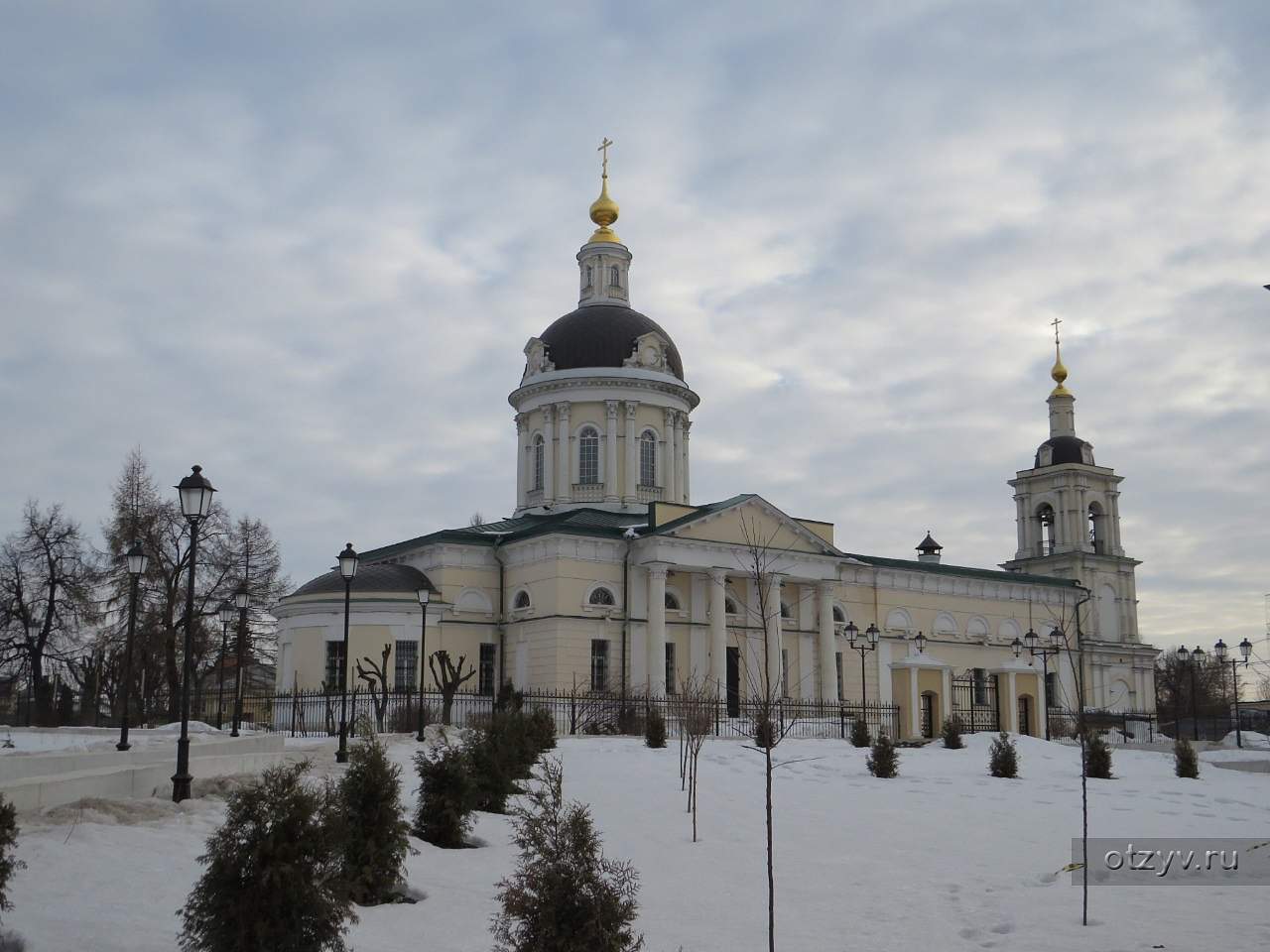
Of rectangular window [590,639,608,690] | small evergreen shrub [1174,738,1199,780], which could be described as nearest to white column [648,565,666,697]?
rectangular window [590,639,608,690]

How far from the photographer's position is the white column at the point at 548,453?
4672cm

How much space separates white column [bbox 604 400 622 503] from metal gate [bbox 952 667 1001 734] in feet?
47.8

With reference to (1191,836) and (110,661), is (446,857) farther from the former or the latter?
(110,661)

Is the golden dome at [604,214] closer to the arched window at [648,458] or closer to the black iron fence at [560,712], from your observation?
the arched window at [648,458]

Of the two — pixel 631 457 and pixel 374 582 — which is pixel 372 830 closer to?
pixel 374 582

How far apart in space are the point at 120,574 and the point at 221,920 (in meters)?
38.0

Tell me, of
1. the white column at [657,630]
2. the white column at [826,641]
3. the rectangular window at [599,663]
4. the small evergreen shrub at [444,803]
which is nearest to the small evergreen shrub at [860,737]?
the white column at [657,630]

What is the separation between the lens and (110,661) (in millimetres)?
45625

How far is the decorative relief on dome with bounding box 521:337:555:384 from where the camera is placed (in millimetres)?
47875

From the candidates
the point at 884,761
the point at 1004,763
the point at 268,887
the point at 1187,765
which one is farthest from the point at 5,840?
the point at 1187,765

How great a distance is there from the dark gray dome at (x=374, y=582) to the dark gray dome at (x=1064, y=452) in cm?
3449

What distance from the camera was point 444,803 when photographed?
46.2 feet

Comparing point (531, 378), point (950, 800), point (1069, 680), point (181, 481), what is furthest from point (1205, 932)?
point (1069, 680)

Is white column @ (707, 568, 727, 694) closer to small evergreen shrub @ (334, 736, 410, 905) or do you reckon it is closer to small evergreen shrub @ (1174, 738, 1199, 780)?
small evergreen shrub @ (1174, 738, 1199, 780)
